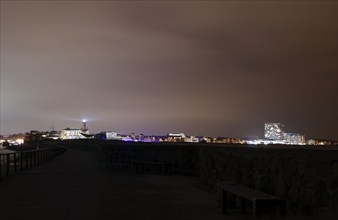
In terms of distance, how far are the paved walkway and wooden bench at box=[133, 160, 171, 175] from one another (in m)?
1.76

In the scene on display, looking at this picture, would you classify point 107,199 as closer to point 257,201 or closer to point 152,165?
point 257,201

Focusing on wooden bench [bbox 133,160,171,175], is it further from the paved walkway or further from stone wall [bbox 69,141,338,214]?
stone wall [bbox 69,141,338,214]

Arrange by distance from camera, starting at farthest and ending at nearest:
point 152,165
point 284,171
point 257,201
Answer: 1. point 152,165
2. point 284,171
3. point 257,201

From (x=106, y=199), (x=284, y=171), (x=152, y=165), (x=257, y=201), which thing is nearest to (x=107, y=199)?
(x=106, y=199)

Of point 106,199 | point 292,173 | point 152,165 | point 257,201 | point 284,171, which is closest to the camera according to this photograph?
point 257,201

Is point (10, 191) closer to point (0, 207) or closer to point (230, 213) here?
point (0, 207)

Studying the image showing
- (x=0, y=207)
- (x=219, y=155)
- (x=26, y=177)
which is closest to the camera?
(x=0, y=207)

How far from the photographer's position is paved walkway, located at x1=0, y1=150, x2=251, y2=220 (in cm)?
1009

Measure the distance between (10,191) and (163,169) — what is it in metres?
7.25

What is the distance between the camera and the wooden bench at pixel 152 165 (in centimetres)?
2019

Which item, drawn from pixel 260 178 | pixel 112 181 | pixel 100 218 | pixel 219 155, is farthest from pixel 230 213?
pixel 112 181

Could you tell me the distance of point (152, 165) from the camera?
2159 cm

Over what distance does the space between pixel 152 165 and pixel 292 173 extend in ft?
43.4

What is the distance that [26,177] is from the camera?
1900 cm
